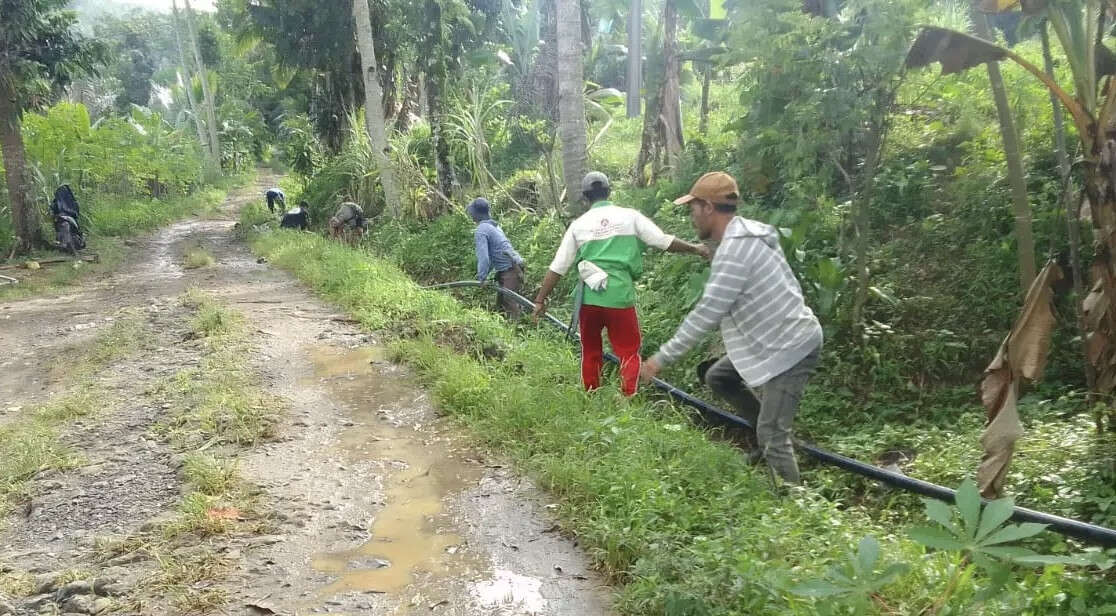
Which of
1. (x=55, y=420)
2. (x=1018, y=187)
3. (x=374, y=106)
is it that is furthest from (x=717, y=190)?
(x=374, y=106)

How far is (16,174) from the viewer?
15.5 meters

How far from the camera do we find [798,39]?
6.42 metres

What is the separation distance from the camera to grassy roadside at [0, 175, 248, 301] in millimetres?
13211

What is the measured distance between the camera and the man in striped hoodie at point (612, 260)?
200 inches

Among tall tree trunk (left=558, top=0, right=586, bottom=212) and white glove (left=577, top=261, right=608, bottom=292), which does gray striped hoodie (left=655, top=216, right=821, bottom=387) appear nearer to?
white glove (left=577, top=261, right=608, bottom=292)

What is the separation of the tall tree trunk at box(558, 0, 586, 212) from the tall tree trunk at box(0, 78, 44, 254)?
11621 mm

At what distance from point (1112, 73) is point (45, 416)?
25.0ft

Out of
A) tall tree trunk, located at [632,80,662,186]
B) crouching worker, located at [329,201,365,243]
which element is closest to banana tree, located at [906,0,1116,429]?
tall tree trunk, located at [632,80,662,186]

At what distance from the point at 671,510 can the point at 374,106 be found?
484 inches

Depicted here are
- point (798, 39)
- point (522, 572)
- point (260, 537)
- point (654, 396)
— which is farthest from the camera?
point (798, 39)

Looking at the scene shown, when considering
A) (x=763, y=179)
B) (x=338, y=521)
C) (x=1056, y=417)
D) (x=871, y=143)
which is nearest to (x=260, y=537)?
(x=338, y=521)

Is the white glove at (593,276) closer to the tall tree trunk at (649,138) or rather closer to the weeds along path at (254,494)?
the weeds along path at (254,494)

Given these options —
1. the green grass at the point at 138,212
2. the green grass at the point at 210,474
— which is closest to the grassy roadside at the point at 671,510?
the green grass at the point at 210,474

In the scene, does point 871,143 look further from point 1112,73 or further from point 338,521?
point 338,521
